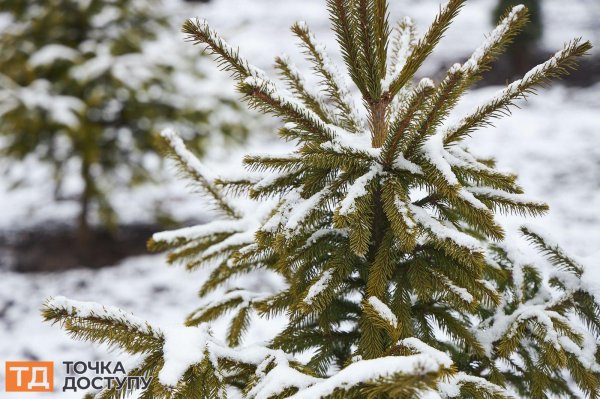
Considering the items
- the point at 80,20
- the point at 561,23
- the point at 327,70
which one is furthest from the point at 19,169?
the point at 561,23

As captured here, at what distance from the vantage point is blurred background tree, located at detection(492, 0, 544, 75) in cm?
1059

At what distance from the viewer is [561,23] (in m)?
13.0

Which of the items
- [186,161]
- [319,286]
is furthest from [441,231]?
[186,161]

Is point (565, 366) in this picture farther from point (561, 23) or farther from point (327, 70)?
point (561, 23)

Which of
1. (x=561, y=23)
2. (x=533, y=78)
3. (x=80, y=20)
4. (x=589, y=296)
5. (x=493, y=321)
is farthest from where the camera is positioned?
(x=561, y=23)

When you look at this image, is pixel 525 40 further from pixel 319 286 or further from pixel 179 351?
pixel 179 351

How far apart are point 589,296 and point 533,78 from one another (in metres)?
0.71

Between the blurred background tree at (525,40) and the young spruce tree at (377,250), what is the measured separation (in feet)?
34.3

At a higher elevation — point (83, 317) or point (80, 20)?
point (80, 20)

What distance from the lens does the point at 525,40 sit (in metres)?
10.6

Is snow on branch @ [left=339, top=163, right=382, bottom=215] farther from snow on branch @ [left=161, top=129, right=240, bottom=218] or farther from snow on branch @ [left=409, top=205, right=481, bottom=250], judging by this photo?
snow on branch @ [left=161, top=129, right=240, bottom=218]

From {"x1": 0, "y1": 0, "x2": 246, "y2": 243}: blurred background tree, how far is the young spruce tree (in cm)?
468

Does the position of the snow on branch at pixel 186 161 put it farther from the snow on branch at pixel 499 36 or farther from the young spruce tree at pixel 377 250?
the snow on branch at pixel 499 36

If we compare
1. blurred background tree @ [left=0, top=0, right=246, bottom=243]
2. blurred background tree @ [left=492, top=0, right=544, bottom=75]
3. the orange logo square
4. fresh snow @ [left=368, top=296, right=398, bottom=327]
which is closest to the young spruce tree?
fresh snow @ [left=368, top=296, right=398, bottom=327]
